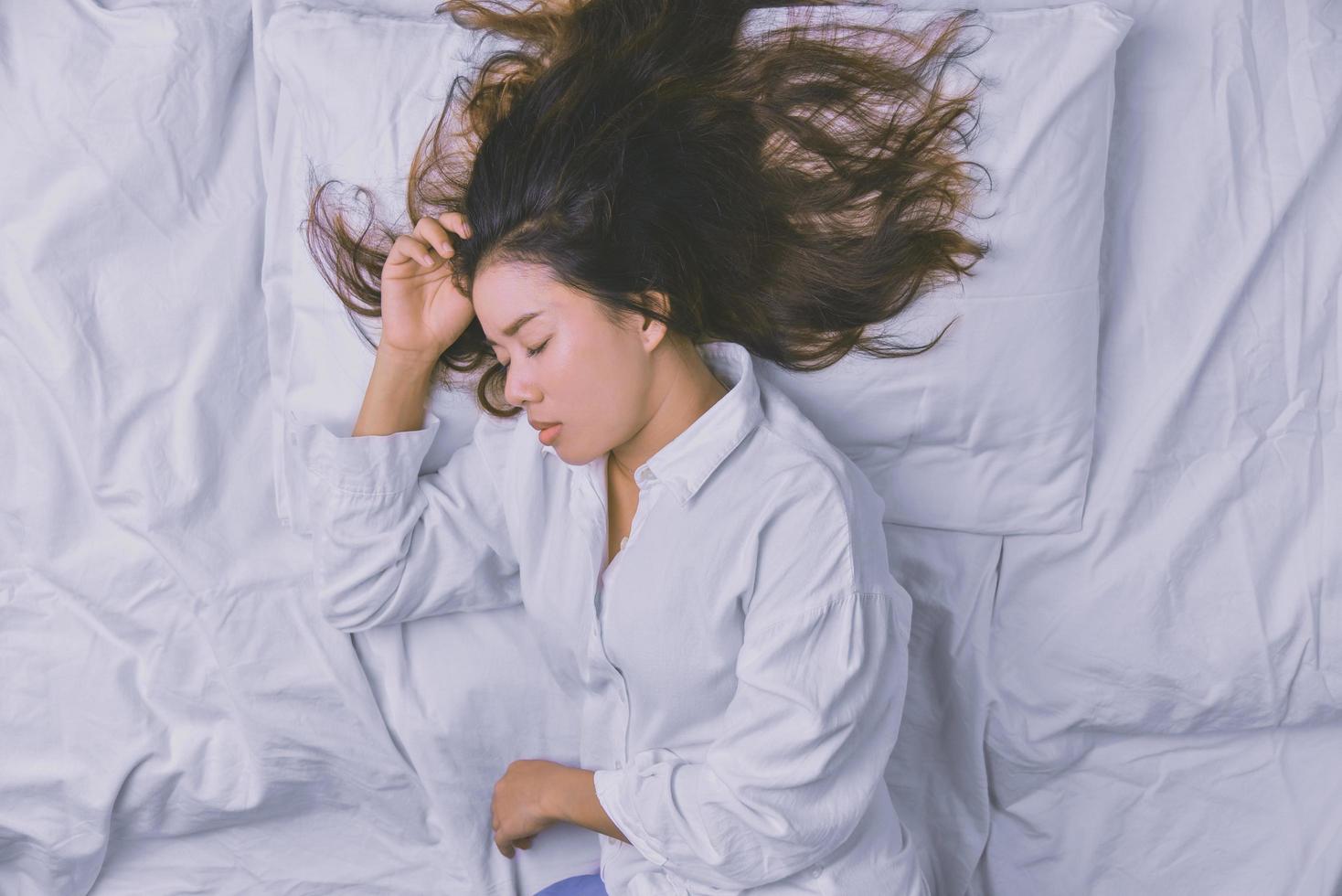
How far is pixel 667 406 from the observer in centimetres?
108

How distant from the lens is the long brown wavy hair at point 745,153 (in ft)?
3.41

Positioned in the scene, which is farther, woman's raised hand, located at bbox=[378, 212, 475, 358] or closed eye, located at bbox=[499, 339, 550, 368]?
woman's raised hand, located at bbox=[378, 212, 475, 358]

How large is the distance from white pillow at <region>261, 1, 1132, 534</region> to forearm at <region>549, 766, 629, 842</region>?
36 cm

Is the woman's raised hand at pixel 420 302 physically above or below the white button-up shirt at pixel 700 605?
above

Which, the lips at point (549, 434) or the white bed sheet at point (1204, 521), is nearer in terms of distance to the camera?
the lips at point (549, 434)

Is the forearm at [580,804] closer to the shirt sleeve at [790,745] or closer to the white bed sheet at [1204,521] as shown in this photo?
the shirt sleeve at [790,745]

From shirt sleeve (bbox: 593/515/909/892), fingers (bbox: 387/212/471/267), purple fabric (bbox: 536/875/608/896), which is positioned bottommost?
purple fabric (bbox: 536/875/608/896)

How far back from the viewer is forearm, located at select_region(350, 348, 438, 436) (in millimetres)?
1174

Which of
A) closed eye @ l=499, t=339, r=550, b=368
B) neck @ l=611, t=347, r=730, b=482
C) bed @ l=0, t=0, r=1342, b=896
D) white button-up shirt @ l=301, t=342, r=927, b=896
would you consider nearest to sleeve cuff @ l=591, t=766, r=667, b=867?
white button-up shirt @ l=301, t=342, r=927, b=896

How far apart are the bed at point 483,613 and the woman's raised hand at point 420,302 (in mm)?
80

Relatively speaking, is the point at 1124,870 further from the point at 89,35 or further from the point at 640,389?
the point at 89,35

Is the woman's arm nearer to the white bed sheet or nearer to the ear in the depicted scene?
the ear

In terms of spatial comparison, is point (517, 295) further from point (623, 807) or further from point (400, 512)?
point (623, 807)

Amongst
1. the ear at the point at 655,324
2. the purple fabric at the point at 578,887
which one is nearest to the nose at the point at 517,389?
the ear at the point at 655,324
